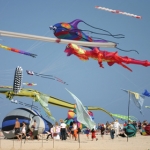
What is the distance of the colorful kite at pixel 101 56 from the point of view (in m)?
20.9

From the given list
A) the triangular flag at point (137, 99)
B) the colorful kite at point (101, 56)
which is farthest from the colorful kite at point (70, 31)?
the triangular flag at point (137, 99)

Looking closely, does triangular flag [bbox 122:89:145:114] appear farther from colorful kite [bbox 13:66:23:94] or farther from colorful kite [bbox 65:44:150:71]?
colorful kite [bbox 13:66:23:94]

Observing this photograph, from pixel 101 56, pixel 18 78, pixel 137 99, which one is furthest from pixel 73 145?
pixel 137 99

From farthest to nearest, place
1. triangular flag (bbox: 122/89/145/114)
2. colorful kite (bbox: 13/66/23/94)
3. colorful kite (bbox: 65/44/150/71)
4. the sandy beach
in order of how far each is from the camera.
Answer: triangular flag (bbox: 122/89/145/114)
colorful kite (bbox: 13/66/23/94)
colorful kite (bbox: 65/44/150/71)
the sandy beach

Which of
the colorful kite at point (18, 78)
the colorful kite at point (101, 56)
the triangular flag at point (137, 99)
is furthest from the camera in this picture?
the triangular flag at point (137, 99)

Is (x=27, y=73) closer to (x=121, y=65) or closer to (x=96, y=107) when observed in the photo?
(x=96, y=107)

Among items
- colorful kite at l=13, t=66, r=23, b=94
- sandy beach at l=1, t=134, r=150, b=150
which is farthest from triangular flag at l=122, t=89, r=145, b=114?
colorful kite at l=13, t=66, r=23, b=94

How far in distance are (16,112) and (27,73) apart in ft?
29.2

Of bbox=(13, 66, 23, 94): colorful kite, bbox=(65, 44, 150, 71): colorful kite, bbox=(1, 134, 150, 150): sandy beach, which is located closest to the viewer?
bbox=(1, 134, 150, 150): sandy beach

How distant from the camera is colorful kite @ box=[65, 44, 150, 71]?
20.9m

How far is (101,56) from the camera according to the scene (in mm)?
21344

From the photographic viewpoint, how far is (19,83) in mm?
23969

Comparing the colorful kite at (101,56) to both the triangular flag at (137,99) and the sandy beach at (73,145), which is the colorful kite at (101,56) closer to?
the sandy beach at (73,145)

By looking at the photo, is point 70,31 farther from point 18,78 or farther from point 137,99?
point 137,99
